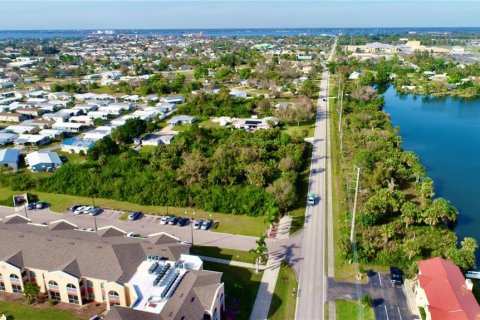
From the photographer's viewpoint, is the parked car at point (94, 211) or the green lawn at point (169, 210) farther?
the parked car at point (94, 211)

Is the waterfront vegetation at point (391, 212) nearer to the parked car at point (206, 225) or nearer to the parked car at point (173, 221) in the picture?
the parked car at point (206, 225)


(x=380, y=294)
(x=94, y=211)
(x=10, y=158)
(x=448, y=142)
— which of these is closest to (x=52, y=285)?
(x=94, y=211)

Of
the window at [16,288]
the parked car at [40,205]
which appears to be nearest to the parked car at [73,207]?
the parked car at [40,205]

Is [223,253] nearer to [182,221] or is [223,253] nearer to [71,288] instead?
[182,221]

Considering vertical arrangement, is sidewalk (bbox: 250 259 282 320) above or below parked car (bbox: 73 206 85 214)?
below

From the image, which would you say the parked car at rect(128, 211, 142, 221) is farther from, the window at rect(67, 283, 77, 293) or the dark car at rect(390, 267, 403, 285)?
the dark car at rect(390, 267, 403, 285)

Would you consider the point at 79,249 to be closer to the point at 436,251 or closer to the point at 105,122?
the point at 436,251

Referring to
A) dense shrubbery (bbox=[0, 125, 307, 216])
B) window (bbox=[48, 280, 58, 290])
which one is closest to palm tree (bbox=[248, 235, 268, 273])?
dense shrubbery (bbox=[0, 125, 307, 216])

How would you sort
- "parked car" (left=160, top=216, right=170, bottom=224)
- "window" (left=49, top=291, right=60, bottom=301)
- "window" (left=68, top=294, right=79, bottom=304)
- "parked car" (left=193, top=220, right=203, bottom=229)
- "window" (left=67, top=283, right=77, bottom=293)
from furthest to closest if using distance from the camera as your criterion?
"parked car" (left=160, top=216, right=170, bottom=224)
"parked car" (left=193, top=220, right=203, bottom=229)
"window" (left=49, top=291, right=60, bottom=301)
"window" (left=68, top=294, right=79, bottom=304)
"window" (left=67, top=283, right=77, bottom=293)
